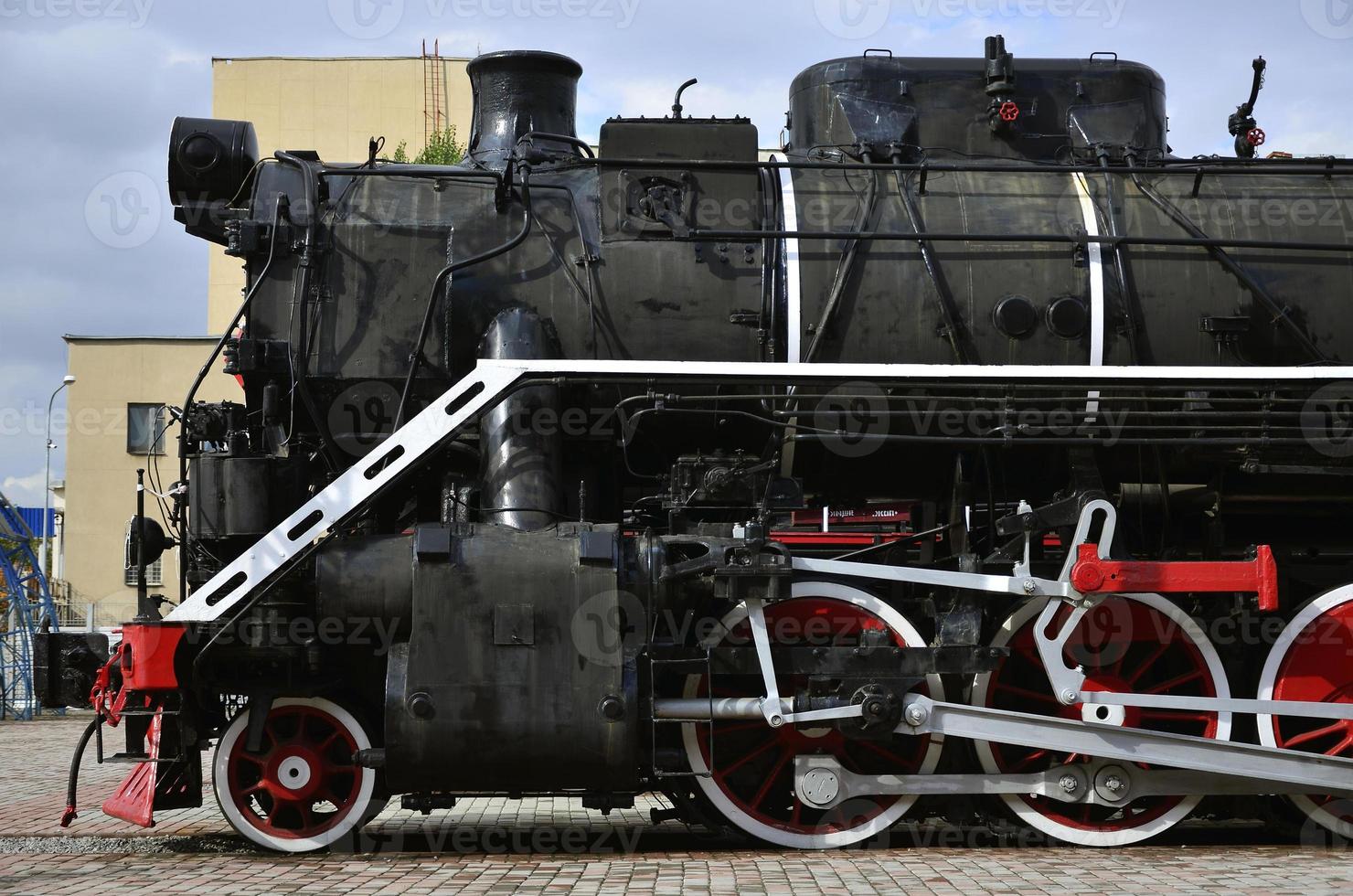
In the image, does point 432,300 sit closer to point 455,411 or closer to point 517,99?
point 455,411

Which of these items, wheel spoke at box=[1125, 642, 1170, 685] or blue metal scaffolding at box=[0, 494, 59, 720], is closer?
wheel spoke at box=[1125, 642, 1170, 685]

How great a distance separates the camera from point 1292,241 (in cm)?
738

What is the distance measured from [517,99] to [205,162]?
6.32ft

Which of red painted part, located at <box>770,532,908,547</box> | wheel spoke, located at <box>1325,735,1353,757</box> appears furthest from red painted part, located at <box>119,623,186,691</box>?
wheel spoke, located at <box>1325,735,1353,757</box>

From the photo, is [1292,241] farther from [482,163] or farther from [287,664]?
[287,664]

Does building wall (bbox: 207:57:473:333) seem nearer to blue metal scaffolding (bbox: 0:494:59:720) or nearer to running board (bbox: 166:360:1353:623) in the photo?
blue metal scaffolding (bbox: 0:494:59:720)

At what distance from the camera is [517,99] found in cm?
829

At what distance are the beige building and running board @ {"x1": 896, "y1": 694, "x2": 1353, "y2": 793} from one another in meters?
20.8

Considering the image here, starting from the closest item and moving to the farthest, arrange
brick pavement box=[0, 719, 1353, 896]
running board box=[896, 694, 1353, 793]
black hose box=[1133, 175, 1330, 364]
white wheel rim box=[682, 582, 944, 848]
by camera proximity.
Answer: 1. brick pavement box=[0, 719, 1353, 896]
2. running board box=[896, 694, 1353, 793]
3. white wheel rim box=[682, 582, 944, 848]
4. black hose box=[1133, 175, 1330, 364]

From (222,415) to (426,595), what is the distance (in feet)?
5.30

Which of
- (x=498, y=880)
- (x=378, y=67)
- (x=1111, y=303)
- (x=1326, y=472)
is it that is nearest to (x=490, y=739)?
(x=498, y=880)

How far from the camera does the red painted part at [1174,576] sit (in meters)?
6.74

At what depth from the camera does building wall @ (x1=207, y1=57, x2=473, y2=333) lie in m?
38.2

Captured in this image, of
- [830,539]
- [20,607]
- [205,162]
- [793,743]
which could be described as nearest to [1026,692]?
[793,743]
